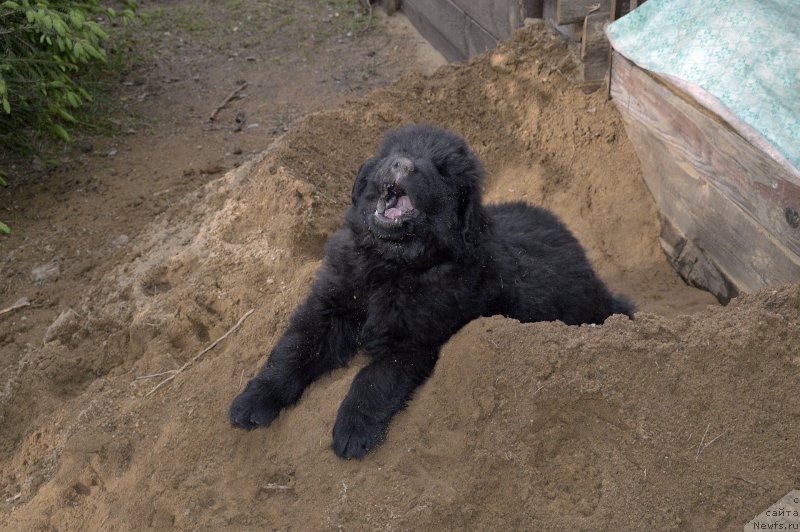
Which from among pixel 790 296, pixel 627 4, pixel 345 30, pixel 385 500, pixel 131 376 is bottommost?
pixel 345 30

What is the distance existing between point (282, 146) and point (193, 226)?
Result: 0.86 m

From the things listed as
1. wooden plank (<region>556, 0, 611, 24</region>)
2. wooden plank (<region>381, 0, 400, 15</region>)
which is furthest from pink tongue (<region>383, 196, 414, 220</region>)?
wooden plank (<region>381, 0, 400, 15</region>)

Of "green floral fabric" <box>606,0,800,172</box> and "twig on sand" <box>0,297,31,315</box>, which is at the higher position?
"green floral fabric" <box>606,0,800,172</box>

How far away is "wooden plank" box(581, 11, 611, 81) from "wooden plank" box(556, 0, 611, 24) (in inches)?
1.4

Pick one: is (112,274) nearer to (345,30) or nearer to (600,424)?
(600,424)

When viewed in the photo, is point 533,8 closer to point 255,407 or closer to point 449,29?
point 449,29

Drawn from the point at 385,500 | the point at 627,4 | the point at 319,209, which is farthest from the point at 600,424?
the point at 627,4

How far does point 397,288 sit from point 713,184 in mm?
2131

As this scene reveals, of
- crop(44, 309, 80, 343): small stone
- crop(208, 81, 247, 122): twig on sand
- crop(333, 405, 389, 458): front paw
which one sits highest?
crop(333, 405, 389, 458): front paw

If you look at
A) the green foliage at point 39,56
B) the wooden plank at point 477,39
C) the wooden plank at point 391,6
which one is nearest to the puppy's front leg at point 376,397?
the green foliage at point 39,56

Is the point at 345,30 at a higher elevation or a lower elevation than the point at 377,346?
lower

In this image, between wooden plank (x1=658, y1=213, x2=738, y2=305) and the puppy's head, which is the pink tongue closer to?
the puppy's head

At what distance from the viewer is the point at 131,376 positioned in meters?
3.90

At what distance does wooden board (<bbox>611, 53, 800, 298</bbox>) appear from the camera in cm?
377
